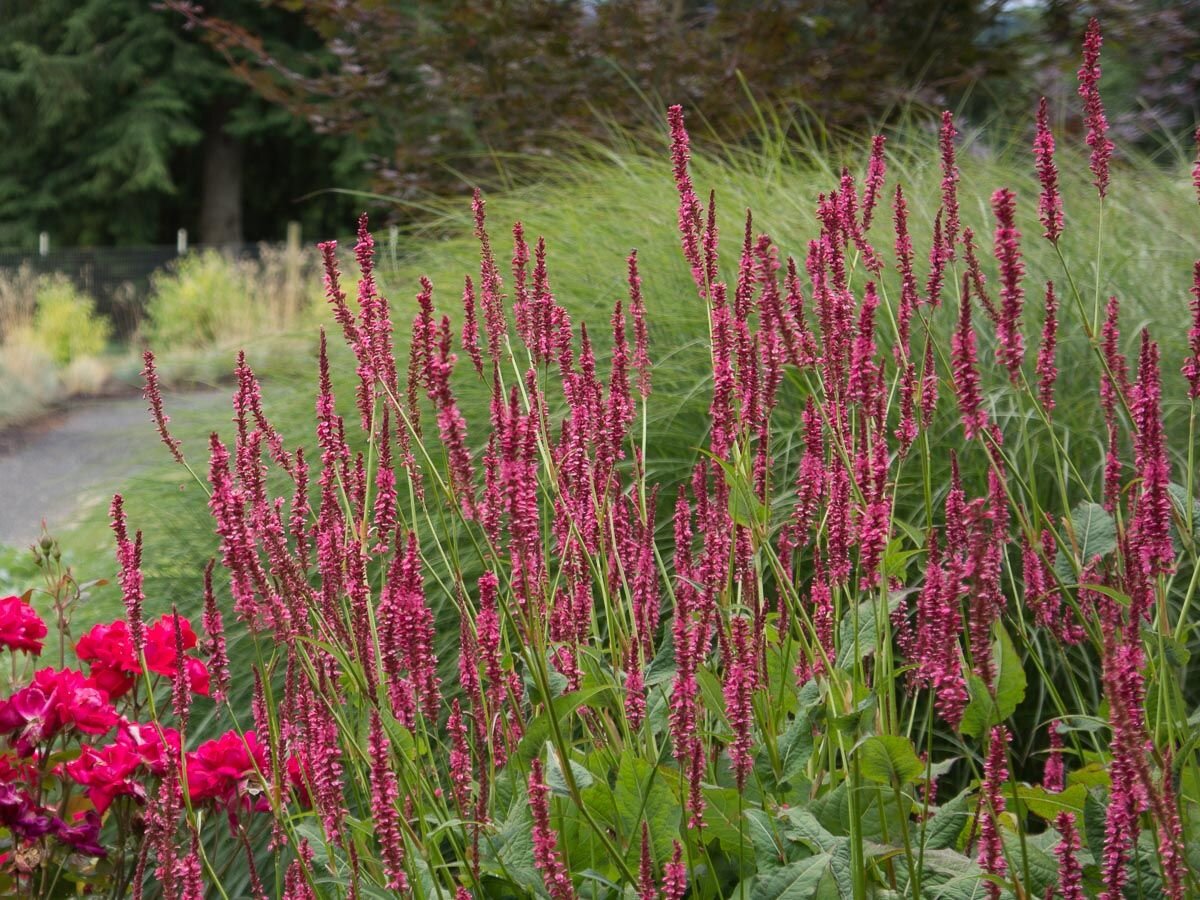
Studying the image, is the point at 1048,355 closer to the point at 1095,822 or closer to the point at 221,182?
the point at 1095,822

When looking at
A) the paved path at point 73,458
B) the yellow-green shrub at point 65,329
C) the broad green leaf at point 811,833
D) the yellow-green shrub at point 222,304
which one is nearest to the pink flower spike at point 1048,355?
the broad green leaf at point 811,833

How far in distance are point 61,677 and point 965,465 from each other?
7.32 ft

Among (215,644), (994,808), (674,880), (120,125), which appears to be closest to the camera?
(994,808)

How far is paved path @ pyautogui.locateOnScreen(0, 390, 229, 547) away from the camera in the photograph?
5.23 metres

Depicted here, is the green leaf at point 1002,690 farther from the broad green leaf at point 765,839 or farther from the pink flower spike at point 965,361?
the pink flower spike at point 965,361

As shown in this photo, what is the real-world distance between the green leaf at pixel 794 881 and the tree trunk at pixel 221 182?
81.1 feet

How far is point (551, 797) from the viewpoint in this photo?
1757 millimetres

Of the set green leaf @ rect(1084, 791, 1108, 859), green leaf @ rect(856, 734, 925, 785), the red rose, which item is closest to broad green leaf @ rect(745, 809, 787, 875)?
green leaf @ rect(856, 734, 925, 785)

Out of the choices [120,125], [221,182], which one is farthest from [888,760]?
[221,182]

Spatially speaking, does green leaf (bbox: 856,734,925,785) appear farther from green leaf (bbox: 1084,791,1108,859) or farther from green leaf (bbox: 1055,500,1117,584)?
green leaf (bbox: 1055,500,1117,584)

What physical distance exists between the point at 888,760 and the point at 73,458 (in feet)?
33.6

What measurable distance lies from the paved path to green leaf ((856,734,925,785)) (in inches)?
146

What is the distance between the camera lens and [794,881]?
160cm

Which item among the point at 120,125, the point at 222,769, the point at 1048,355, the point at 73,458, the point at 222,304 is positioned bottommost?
the point at 73,458
